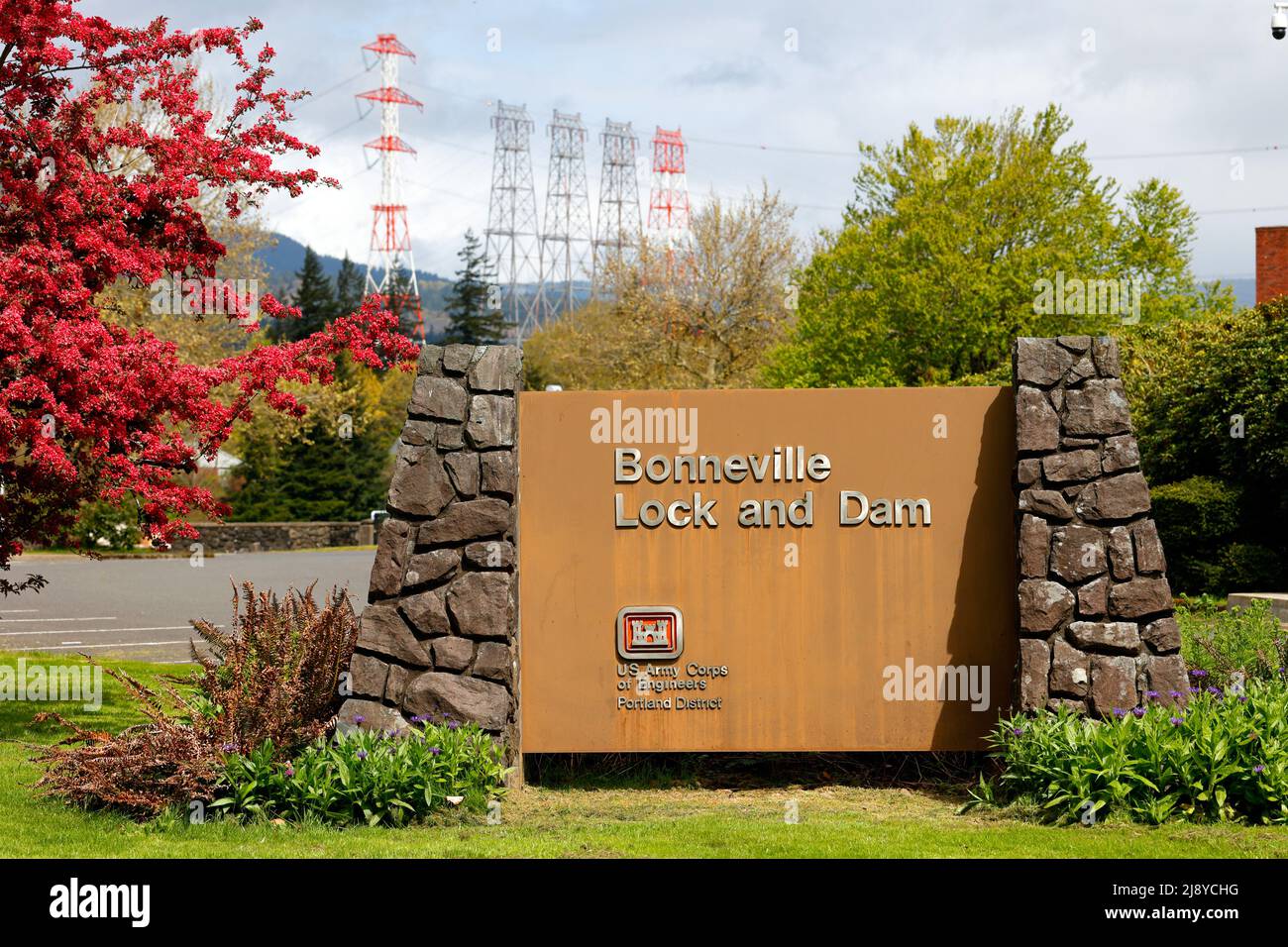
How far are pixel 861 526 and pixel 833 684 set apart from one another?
104cm

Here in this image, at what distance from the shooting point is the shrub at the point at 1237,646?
29.0ft

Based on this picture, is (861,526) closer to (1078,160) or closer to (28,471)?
(28,471)

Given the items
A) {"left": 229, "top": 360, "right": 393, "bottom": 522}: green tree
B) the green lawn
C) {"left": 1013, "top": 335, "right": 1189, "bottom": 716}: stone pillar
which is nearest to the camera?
the green lawn

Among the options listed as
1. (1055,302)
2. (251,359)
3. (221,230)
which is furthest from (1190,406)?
(221,230)

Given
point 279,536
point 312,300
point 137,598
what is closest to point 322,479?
point 279,536

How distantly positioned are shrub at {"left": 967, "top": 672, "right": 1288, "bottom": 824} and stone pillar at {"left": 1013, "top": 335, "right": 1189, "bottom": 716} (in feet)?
1.11

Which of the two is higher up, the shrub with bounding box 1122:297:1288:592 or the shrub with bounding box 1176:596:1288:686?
the shrub with bounding box 1122:297:1288:592

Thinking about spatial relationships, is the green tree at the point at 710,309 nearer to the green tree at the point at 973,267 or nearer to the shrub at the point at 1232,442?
the green tree at the point at 973,267

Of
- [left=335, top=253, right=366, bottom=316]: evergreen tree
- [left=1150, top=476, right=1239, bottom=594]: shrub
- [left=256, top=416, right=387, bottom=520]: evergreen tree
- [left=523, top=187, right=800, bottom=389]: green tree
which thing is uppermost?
[left=335, top=253, right=366, bottom=316]: evergreen tree

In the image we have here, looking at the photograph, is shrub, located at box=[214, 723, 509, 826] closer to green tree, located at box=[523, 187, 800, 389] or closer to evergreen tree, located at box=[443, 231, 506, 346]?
green tree, located at box=[523, 187, 800, 389]

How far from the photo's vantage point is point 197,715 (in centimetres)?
804

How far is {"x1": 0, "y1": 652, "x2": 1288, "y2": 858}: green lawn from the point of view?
6.64m

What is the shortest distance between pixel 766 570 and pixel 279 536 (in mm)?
37604

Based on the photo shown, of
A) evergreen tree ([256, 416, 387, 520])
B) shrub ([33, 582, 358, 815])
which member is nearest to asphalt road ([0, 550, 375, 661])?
shrub ([33, 582, 358, 815])
